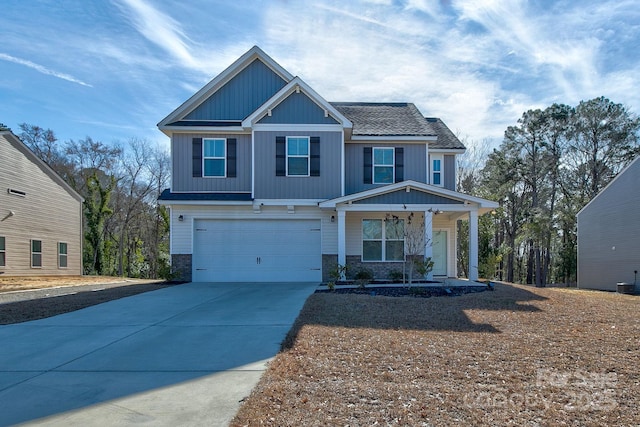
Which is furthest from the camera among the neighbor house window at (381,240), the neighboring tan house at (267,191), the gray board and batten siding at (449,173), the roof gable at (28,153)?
the roof gable at (28,153)

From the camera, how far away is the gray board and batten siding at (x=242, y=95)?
17.1 meters

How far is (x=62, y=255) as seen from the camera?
A: 84.8 feet

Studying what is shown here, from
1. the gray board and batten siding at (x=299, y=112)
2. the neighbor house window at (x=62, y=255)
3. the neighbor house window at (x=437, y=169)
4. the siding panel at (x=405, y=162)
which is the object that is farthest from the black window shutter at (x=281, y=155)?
the neighbor house window at (x=62, y=255)

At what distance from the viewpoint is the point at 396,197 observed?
15461 mm

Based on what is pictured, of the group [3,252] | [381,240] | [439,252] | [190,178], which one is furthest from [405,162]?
[3,252]

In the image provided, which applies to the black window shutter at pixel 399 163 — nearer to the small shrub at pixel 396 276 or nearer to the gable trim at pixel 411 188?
the gable trim at pixel 411 188

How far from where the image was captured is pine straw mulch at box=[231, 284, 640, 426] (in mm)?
4281

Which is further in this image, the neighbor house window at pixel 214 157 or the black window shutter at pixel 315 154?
the neighbor house window at pixel 214 157

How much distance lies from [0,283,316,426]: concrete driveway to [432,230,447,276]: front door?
904cm

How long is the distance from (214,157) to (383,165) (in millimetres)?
6032

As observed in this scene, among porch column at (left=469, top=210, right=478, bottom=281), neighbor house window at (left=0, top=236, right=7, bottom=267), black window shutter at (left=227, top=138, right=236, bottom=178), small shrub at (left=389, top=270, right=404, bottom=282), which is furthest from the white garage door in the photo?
neighbor house window at (left=0, top=236, right=7, bottom=267)

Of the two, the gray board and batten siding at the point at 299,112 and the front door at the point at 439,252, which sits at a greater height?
the gray board and batten siding at the point at 299,112

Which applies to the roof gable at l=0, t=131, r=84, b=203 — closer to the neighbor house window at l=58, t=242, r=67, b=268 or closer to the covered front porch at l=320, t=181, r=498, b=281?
the neighbor house window at l=58, t=242, r=67, b=268

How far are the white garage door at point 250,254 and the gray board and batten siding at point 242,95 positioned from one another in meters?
3.82
